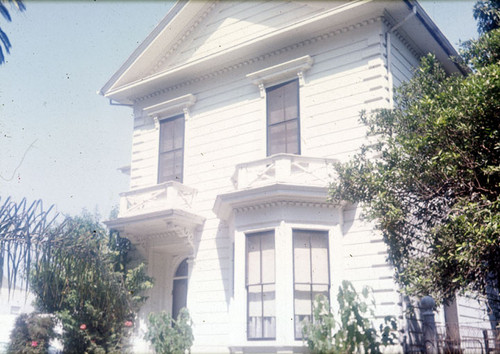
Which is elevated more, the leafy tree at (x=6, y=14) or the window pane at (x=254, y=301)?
the leafy tree at (x=6, y=14)

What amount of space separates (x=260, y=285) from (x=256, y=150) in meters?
3.92

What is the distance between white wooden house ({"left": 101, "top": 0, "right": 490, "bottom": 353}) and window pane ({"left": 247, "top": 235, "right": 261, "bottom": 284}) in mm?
25

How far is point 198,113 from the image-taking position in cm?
1656

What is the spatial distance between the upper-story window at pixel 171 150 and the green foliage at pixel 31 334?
523 cm

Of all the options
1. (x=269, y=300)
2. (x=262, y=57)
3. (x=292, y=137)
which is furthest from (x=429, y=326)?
(x=262, y=57)

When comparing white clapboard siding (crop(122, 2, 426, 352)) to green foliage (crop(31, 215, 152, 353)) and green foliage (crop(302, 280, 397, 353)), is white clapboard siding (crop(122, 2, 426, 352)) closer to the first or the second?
green foliage (crop(31, 215, 152, 353))

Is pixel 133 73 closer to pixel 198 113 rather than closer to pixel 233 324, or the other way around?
pixel 198 113

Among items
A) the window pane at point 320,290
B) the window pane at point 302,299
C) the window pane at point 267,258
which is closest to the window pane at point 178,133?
the window pane at point 267,258

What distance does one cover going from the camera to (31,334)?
14438 millimetres

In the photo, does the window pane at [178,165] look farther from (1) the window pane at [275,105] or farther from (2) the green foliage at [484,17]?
(2) the green foliage at [484,17]

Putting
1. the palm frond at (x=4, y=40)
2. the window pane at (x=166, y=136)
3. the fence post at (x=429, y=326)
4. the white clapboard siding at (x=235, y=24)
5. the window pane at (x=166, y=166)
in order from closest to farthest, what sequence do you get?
the palm frond at (x=4, y=40) → the fence post at (x=429, y=326) → the white clapboard siding at (x=235, y=24) → the window pane at (x=166, y=166) → the window pane at (x=166, y=136)

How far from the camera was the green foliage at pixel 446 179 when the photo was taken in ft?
26.8

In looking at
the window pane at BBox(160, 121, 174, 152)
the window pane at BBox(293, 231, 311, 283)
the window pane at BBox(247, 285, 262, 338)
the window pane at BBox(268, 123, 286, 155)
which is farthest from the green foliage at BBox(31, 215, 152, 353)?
the window pane at BBox(268, 123, 286, 155)

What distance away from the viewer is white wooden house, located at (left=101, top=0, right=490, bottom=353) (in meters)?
12.6
